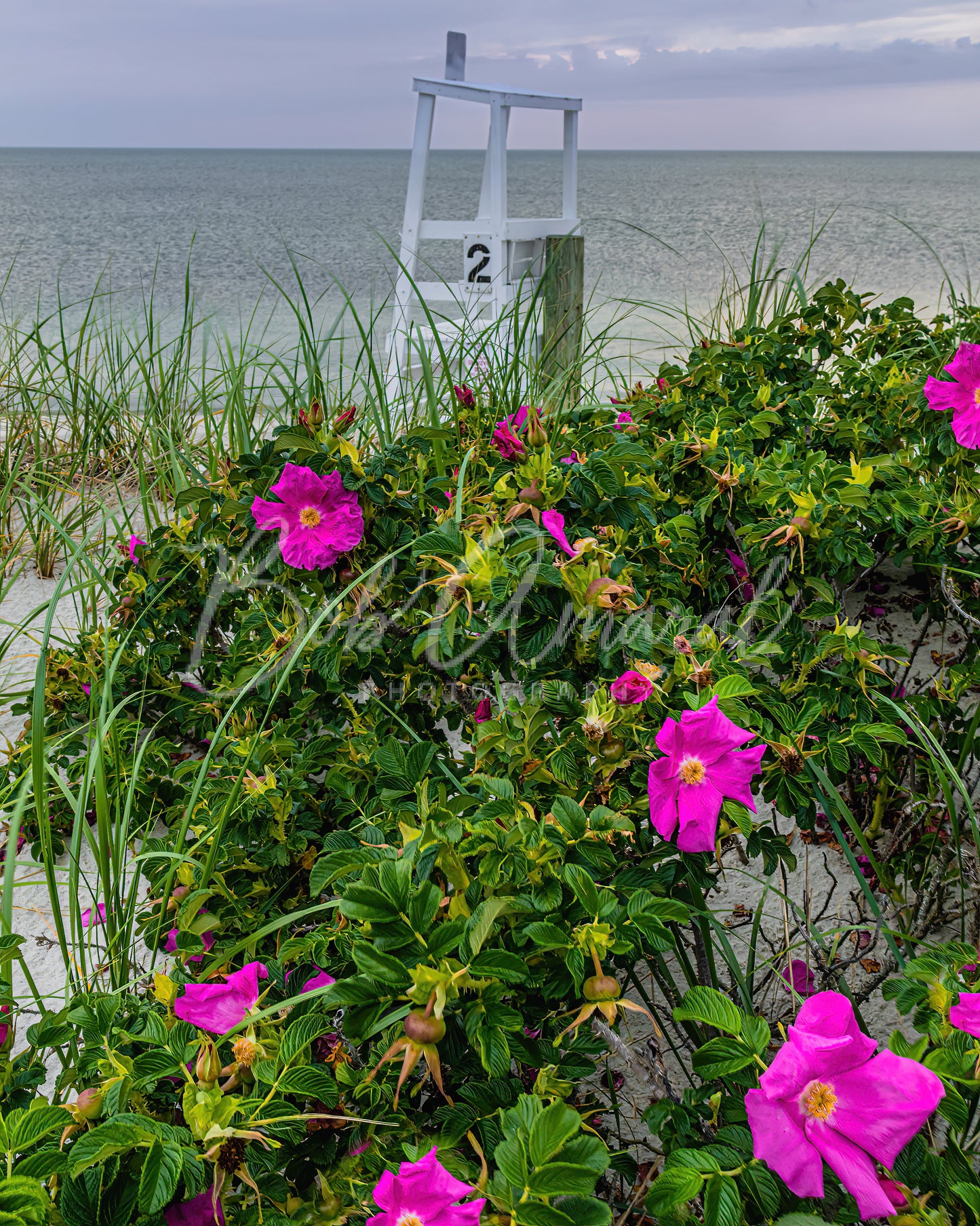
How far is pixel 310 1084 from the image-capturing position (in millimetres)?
591

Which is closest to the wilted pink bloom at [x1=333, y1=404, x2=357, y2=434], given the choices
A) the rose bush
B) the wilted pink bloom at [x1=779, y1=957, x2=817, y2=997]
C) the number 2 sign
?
the rose bush

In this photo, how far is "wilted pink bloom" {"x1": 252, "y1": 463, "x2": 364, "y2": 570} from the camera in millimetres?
1117

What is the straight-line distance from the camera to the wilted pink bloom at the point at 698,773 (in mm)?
729

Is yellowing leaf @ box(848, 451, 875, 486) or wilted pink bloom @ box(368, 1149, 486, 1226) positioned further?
yellowing leaf @ box(848, 451, 875, 486)

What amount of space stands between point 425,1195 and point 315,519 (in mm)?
781

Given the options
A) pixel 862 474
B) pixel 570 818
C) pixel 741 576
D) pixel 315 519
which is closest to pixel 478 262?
pixel 741 576

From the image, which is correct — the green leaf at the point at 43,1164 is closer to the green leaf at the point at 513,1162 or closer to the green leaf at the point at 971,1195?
the green leaf at the point at 513,1162

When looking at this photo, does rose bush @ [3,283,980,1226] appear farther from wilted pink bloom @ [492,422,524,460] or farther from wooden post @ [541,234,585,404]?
wooden post @ [541,234,585,404]

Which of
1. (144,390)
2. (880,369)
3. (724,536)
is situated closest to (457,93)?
(144,390)

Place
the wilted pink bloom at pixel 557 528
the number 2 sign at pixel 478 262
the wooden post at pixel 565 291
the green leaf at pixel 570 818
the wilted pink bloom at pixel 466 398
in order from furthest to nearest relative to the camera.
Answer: the number 2 sign at pixel 478 262
the wooden post at pixel 565 291
the wilted pink bloom at pixel 466 398
the wilted pink bloom at pixel 557 528
the green leaf at pixel 570 818

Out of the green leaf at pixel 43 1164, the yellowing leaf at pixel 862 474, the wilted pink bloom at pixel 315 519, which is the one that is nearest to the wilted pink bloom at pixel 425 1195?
the green leaf at pixel 43 1164

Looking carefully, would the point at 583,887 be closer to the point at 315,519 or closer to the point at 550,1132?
the point at 550,1132

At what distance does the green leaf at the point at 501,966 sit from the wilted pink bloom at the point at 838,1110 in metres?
Result: 0.16

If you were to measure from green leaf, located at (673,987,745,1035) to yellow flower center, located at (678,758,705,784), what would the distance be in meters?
0.17
